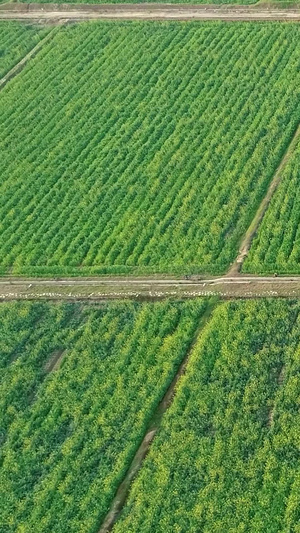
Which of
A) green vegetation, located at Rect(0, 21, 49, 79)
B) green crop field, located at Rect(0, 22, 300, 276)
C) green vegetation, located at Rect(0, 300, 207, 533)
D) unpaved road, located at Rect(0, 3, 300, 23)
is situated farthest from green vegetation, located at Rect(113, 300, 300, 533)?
green vegetation, located at Rect(0, 21, 49, 79)

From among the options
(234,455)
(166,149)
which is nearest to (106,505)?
(234,455)

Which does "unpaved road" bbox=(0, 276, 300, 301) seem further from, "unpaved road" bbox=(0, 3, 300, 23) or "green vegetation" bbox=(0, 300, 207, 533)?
"unpaved road" bbox=(0, 3, 300, 23)

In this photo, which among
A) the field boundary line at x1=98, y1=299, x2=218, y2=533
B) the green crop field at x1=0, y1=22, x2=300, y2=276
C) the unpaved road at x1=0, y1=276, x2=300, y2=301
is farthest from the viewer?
the green crop field at x1=0, y1=22, x2=300, y2=276

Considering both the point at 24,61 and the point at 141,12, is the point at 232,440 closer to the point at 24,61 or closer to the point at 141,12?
the point at 24,61

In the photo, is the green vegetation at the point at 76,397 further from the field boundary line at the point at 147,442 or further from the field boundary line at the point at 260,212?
the field boundary line at the point at 260,212

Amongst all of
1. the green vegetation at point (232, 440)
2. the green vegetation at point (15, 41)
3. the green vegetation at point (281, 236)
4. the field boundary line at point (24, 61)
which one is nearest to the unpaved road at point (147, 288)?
the green vegetation at point (281, 236)
